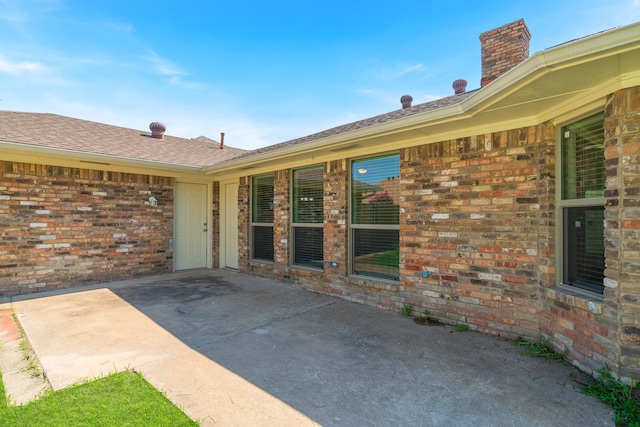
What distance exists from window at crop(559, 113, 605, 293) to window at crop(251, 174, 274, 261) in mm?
4980

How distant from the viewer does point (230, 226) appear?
783 centimetres

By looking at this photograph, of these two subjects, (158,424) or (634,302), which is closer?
(158,424)

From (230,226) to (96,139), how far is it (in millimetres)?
3426

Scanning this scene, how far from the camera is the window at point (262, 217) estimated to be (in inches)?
265

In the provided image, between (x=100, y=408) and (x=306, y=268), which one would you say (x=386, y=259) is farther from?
(x=100, y=408)

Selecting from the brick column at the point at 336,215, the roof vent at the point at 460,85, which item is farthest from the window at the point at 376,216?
the roof vent at the point at 460,85

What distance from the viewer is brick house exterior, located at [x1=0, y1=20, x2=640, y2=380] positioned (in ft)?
7.89

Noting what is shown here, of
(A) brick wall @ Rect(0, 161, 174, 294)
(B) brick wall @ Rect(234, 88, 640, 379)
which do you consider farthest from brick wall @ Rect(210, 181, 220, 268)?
(B) brick wall @ Rect(234, 88, 640, 379)

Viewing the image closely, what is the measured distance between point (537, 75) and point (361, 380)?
2807 mm

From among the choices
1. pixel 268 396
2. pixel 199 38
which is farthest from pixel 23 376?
pixel 199 38

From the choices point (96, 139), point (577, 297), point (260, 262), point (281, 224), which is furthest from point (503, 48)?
point (96, 139)

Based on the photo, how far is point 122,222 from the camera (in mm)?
6688

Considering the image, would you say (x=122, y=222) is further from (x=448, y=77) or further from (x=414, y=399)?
(x=448, y=77)

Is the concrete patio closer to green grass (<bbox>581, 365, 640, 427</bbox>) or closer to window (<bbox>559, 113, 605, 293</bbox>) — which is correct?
green grass (<bbox>581, 365, 640, 427</bbox>)
